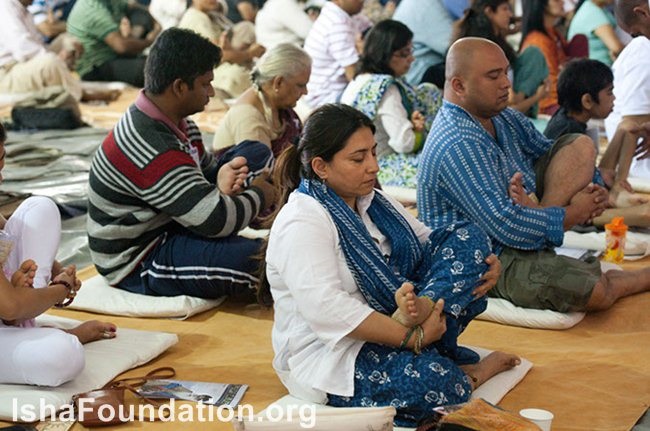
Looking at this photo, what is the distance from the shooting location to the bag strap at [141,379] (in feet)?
10.8

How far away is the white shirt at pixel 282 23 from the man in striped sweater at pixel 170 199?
5.02m

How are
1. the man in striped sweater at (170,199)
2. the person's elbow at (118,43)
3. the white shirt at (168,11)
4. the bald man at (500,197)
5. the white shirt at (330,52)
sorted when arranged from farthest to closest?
the white shirt at (168,11) → the person's elbow at (118,43) → the white shirt at (330,52) → the man in striped sweater at (170,199) → the bald man at (500,197)

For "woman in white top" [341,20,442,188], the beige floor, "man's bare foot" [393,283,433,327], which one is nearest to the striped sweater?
the beige floor

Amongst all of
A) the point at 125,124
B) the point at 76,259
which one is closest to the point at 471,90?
the point at 125,124

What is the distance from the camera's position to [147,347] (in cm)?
360

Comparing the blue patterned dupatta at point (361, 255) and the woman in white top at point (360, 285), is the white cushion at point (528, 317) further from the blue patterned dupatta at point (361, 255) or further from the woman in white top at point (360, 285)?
the blue patterned dupatta at point (361, 255)

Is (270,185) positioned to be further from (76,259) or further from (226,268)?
(76,259)

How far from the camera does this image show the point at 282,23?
9211mm

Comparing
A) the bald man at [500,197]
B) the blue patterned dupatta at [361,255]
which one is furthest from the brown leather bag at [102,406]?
the bald man at [500,197]

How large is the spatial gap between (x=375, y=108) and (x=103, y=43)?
5234 millimetres

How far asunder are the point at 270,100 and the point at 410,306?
2.19m

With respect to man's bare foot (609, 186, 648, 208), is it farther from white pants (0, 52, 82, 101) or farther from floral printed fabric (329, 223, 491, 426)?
white pants (0, 52, 82, 101)

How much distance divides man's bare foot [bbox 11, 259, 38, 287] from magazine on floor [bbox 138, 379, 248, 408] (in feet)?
1.57

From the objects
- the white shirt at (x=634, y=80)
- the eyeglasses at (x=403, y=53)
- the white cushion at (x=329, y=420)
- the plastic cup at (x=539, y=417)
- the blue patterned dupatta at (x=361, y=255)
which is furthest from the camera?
the eyeglasses at (x=403, y=53)
